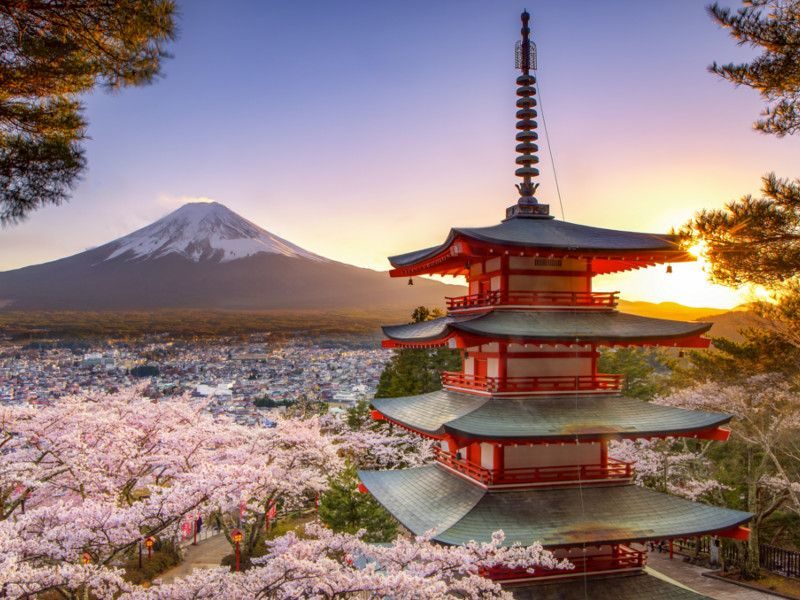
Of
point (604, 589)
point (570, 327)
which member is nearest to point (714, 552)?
point (604, 589)

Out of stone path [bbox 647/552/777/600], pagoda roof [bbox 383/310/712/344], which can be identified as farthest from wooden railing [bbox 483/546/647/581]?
stone path [bbox 647/552/777/600]

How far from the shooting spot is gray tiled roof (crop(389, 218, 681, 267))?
39.7ft

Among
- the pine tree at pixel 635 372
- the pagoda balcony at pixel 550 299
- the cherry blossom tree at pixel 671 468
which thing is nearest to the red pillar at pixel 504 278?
the pagoda balcony at pixel 550 299

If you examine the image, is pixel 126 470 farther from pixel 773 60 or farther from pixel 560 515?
pixel 773 60

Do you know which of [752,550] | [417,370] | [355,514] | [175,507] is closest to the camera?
[175,507]

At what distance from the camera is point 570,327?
12219 mm

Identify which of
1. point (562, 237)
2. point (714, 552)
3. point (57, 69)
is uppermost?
point (57, 69)

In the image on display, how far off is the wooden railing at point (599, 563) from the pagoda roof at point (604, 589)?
0.14 meters

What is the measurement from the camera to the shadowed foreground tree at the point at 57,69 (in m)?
6.65

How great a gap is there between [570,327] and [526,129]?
4.94 metres

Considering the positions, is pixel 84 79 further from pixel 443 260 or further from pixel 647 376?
pixel 647 376

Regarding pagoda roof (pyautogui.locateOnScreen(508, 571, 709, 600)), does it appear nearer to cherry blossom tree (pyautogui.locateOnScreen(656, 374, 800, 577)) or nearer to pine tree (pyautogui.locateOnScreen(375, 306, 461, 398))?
cherry blossom tree (pyautogui.locateOnScreen(656, 374, 800, 577))

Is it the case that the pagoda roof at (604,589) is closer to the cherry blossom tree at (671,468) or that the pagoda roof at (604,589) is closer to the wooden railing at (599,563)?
the wooden railing at (599,563)

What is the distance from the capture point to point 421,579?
8812 millimetres
